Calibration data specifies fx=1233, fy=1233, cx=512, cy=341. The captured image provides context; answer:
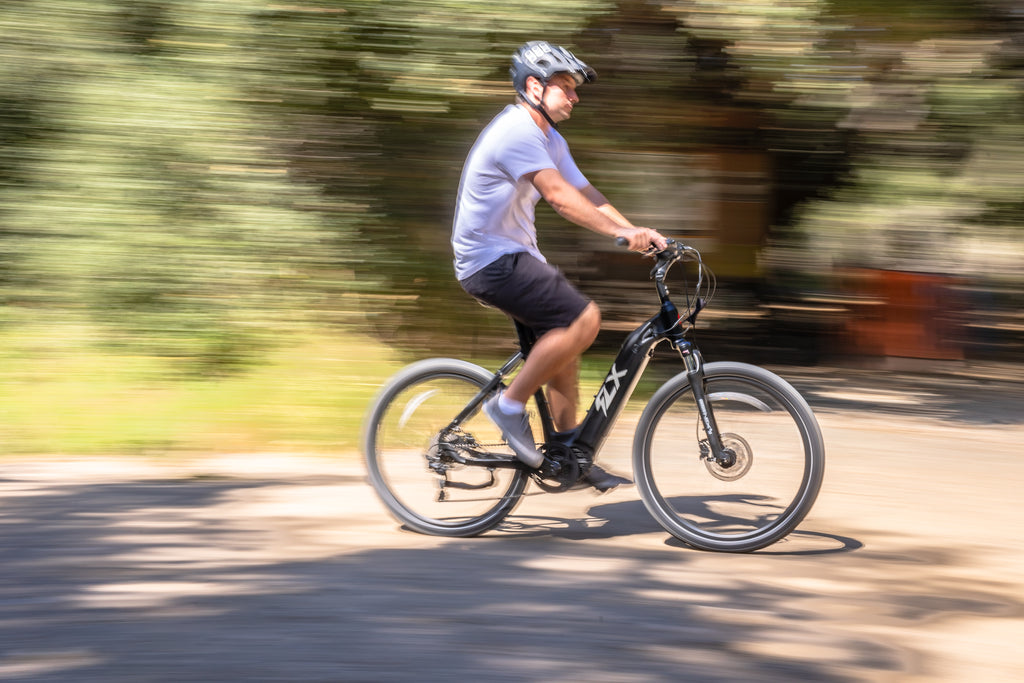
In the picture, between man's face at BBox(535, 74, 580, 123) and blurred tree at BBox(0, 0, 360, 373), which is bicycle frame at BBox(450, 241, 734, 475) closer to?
man's face at BBox(535, 74, 580, 123)

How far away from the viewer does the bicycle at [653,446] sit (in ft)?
16.1

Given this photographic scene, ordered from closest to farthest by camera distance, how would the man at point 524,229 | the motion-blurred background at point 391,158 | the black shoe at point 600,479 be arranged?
the man at point 524,229 < the black shoe at point 600,479 < the motion-blurred background at point 391,158

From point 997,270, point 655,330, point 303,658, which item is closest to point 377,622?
point 303,658

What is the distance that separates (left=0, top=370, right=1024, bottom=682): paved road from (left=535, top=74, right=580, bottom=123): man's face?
179cm

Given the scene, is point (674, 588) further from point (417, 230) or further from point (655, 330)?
point (417, 230)

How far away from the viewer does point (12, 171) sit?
31.0 feet

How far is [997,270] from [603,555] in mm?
6129

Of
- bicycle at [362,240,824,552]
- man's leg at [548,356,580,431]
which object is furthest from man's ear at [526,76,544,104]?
man's leg at [548,356,580,431]

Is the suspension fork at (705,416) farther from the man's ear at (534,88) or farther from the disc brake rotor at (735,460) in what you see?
the man's ear at (534,88)

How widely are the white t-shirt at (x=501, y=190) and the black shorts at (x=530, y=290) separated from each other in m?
0.05

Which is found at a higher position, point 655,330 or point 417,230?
point 417,230

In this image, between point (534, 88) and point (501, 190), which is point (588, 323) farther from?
point (534, 88)

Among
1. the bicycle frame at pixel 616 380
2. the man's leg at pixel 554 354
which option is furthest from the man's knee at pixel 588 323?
the bicycle frame at pixel 616 380

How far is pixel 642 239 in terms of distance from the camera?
483 centimetres
